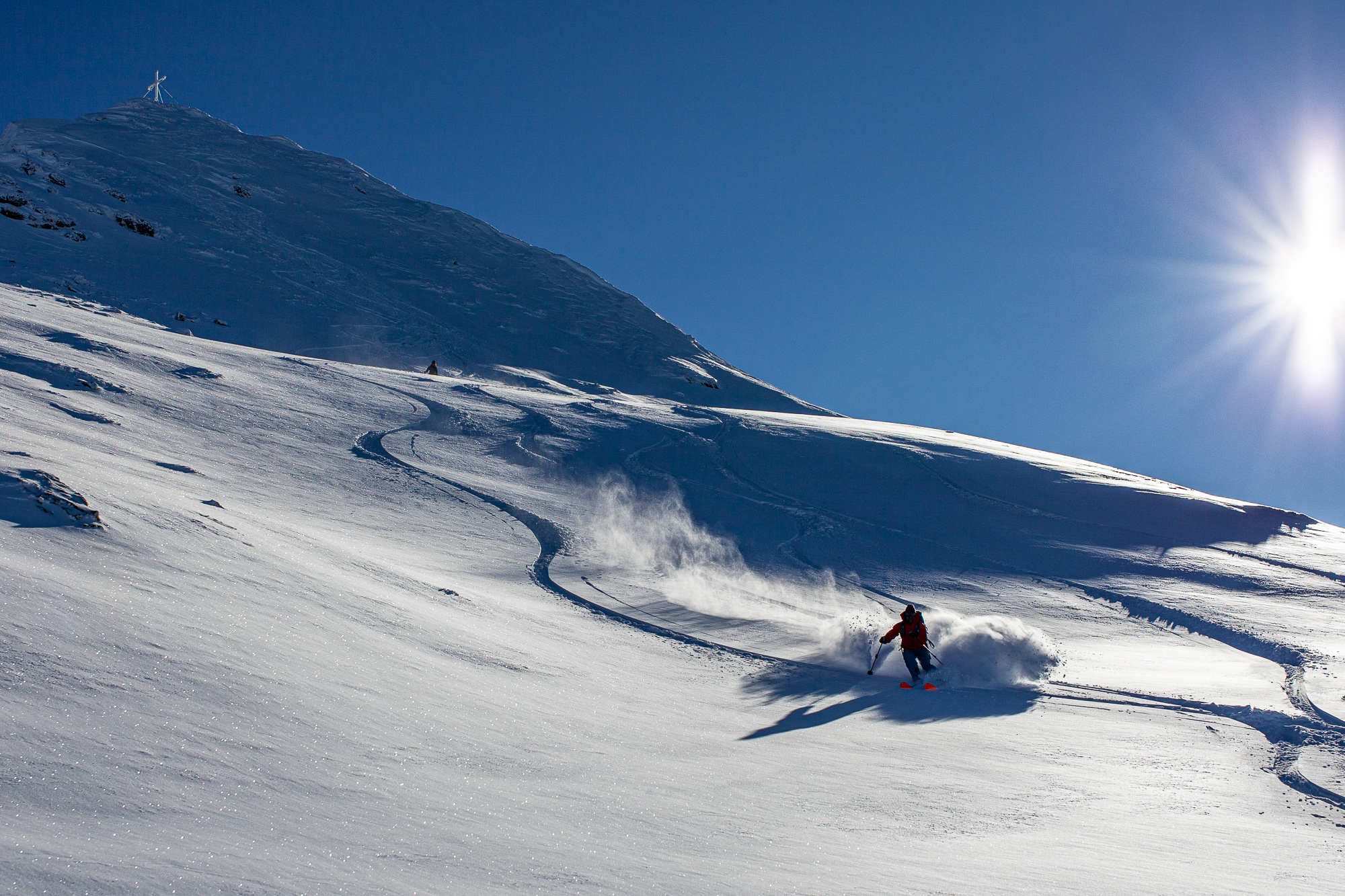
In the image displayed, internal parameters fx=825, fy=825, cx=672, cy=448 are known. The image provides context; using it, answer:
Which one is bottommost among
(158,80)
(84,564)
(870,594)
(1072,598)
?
(84,564)

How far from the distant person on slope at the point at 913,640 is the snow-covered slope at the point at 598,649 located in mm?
377

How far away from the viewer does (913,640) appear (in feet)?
33.8

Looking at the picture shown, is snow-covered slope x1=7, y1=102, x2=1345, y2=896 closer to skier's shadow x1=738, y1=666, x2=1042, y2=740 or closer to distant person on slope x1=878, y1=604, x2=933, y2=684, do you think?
skier's shadow x1=738, y1=666, x2=1042, y2=740

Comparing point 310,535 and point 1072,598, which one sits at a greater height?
point 1072,598

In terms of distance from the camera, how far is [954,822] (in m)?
5.40

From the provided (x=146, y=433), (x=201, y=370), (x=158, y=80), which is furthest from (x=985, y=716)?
(x=158, y=80)

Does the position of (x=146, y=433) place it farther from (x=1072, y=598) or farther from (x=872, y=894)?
(x=1072, y=598)

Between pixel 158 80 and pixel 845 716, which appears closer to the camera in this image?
pixel 845 716

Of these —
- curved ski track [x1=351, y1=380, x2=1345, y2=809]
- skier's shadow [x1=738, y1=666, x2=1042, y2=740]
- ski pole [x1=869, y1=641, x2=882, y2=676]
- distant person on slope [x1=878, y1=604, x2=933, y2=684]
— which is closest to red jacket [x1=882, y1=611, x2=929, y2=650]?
distant person on slope [x1=878, y1=604, x2=933, y2=684]

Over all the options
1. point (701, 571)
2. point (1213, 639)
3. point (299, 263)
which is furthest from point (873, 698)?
point (299, 263)

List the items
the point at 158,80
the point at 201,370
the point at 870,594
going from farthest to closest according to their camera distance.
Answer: the point at 158,80
the point at 201,370
the point at 870,594

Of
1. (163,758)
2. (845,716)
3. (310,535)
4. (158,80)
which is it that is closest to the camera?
(163,758)

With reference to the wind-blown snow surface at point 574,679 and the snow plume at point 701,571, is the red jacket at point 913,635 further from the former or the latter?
the snow plume at point 701,571

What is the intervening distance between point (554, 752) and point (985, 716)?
17.7 ft
